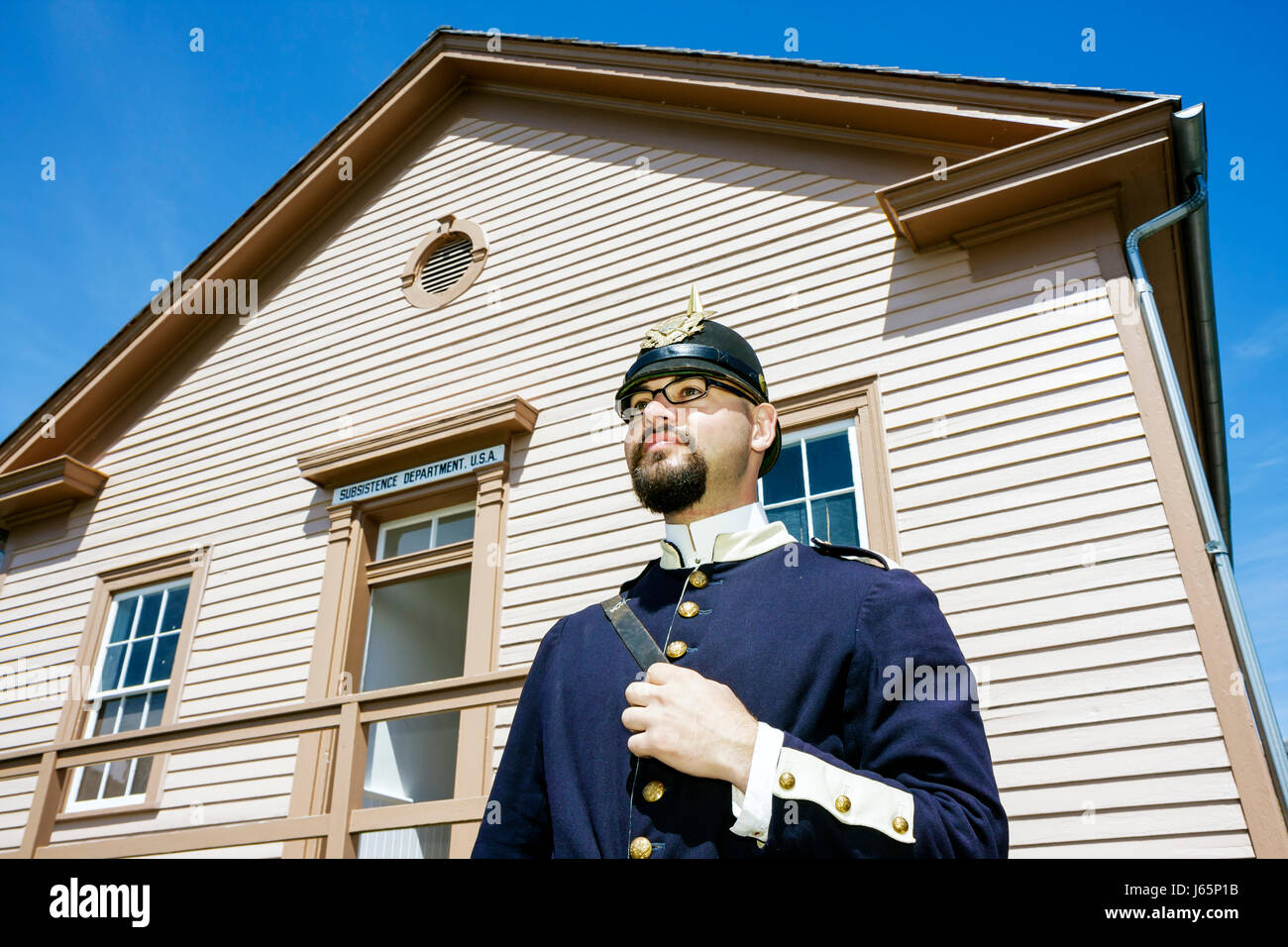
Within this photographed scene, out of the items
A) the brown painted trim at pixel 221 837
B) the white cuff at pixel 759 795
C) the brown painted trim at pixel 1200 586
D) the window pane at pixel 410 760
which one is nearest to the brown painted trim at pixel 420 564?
the window pane at pixel 410 760

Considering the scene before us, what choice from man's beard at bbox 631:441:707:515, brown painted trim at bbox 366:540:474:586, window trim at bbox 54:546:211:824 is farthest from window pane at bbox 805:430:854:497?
window trim at bbox 54:546:211:824

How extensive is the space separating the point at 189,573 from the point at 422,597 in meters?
2.03

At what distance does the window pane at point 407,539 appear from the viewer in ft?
25.0

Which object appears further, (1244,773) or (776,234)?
(776,234)

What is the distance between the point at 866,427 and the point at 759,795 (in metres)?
4.47

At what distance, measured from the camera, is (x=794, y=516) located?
586cm

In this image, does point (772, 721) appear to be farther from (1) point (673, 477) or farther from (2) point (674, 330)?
(2) point (674, 330)

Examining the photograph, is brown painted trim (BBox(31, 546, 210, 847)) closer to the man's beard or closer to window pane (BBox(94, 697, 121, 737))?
window pane (BBox(94, 697, 121, 737))

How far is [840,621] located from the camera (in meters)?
1.86

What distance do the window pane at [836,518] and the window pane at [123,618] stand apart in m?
6.32

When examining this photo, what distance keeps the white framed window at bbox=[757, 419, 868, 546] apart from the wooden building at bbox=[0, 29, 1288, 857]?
26 millimetres

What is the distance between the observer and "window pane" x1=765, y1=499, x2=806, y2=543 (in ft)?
19.0
